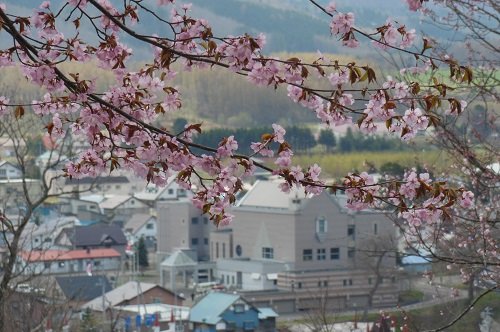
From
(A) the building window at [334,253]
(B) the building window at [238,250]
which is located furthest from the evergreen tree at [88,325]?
(B) the building window at [238,250]

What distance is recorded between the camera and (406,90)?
4.07 meters

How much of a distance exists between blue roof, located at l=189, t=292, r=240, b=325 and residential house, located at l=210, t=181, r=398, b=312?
2176mm

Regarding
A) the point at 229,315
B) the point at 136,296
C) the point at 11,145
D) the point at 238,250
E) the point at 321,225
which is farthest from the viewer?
the point at 11,145

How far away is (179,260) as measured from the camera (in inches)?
1189

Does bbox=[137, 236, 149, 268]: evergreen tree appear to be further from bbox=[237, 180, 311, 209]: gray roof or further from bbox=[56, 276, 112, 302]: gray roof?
bbox=[56, 276, 112, 302]: gray roof

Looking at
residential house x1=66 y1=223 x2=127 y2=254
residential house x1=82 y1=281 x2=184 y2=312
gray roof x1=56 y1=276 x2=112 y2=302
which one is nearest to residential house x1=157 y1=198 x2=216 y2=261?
residential house x1=66 y1=223 x2=127 y2=254

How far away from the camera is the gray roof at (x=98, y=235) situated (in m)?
34.1

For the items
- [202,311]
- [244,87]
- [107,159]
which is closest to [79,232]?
[202,311]

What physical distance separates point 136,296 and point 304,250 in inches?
220

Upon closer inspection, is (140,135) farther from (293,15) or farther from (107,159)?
(293,15)

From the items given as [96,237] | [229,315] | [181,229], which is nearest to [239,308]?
[229,315]

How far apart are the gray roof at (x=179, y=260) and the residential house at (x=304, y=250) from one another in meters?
0.83

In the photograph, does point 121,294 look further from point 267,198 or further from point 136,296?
point 267,198

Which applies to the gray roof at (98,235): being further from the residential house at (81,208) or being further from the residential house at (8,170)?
the residential house at (8,170)
